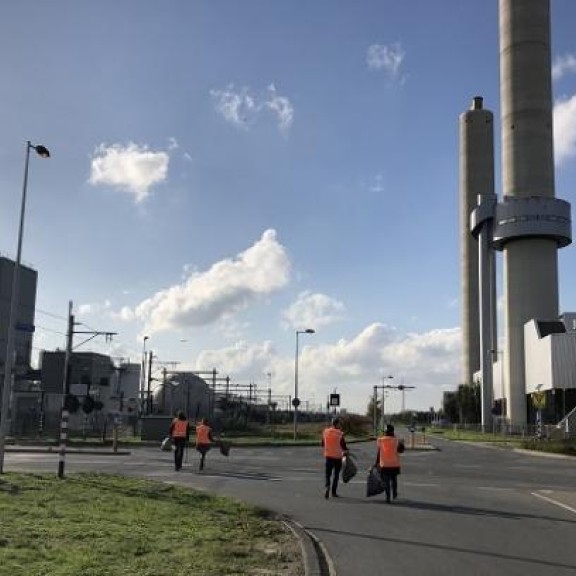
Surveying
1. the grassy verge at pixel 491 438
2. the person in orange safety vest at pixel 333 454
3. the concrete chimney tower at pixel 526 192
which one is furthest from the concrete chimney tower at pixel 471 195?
the person in orange safety vest at pixel 333 454

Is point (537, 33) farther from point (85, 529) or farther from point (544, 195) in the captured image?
point (85, 529)

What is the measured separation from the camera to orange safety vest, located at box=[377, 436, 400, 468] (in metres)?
16.9

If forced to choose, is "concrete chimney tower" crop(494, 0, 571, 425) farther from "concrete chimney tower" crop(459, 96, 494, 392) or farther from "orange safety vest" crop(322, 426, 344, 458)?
"orange safety vest" crop(322, 426, 344, 458)

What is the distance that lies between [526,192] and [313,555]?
83.7 meters

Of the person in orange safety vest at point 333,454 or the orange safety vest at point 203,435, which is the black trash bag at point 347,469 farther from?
the orange safety vest at point 203,435

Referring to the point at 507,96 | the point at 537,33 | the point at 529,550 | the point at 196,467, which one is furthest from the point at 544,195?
the point at 529,550

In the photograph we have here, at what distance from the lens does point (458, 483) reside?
2217cm

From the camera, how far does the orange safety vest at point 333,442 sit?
17.5m

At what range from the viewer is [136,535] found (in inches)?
414

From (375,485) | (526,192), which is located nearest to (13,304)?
(375,485)

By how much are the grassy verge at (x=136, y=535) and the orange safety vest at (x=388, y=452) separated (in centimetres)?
350

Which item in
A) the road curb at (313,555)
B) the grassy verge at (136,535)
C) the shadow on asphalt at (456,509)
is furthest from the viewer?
the shadow on asphalt at (456,509)

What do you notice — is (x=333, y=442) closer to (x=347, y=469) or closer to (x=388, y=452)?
(x=347, y=469)

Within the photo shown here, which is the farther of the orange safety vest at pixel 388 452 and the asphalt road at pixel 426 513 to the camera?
the orange safety vest at pixel 388 452
